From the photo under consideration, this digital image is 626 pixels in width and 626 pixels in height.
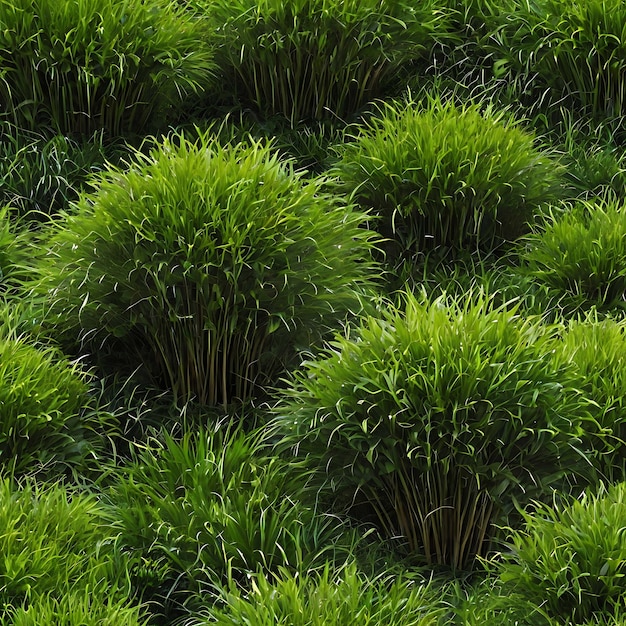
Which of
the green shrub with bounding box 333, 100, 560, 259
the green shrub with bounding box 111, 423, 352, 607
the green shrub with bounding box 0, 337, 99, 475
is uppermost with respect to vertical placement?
the green shrub with bounding box 333, 100, 560, 259

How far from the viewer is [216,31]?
5.99 meters

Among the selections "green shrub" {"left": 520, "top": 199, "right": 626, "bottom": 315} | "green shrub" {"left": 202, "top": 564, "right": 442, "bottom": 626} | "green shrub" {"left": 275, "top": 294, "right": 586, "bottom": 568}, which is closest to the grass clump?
"green shrub" {"left": 202, "top": 564, "right": 442, "bottom": 626}

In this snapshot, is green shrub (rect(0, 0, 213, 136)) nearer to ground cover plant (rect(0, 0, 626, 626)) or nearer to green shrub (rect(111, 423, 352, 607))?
ground cover plant (rect(0, 0, 626, 626))

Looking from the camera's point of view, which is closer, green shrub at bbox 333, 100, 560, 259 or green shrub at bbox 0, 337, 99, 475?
green shrub at bbox 0, 337, 99, 475

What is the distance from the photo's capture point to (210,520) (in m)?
3.90

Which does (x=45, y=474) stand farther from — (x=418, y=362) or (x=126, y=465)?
(x=418, y=362)

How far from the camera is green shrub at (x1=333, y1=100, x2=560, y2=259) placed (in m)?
5.12

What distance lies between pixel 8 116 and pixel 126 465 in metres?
2.24

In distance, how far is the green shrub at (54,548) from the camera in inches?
142

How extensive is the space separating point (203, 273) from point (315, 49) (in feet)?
5.74

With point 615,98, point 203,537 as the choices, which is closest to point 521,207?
point 615,98

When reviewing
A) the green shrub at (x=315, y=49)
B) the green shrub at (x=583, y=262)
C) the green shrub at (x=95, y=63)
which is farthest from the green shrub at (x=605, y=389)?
the green shrub at (x=95, y=63)

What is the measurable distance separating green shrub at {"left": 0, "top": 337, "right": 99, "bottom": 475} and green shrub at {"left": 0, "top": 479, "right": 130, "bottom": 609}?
7.5 inches

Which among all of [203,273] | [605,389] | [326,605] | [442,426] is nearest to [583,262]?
[605,389]
